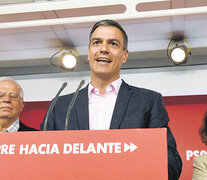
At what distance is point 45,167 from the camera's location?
834 millimetres

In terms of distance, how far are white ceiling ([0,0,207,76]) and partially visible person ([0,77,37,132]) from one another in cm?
54

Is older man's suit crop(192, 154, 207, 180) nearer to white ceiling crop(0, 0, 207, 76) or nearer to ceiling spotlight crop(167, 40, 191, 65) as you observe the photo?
white ceiling crop(0, 0, 207, 76)

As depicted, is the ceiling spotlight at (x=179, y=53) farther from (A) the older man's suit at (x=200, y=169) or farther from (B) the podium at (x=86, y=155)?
(B) the podium at (x=86, y=155)

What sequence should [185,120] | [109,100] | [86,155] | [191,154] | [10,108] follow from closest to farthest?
[86,155] → [109,100] → [10,108] → [191,154] → [185,120]

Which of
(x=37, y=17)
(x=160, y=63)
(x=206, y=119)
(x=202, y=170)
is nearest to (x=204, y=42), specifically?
(x=160, y=63)

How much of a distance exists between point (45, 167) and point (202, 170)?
1.20m

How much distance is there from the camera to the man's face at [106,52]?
1.33 meters

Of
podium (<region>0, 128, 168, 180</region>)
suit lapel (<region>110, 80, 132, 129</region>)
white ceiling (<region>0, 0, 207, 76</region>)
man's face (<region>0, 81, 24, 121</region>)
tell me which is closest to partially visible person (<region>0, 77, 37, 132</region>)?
man's face (<region>0, 81, 24, 121</region>)

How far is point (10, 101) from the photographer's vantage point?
7.00 feet

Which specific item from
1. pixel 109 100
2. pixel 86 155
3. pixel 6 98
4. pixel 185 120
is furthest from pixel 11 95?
pixel 185 120

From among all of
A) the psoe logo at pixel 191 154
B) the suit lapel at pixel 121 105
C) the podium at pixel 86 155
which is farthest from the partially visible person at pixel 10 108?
the psoe logo at pixel 191 154

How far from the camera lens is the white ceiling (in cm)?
276

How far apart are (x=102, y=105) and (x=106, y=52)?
21cm

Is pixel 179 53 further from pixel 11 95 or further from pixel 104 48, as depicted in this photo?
pixel 104 48
